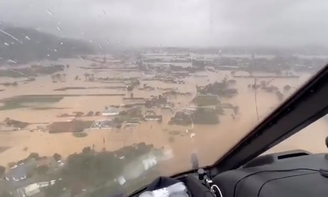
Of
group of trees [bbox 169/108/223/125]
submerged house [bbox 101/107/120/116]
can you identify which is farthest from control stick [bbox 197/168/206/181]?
submerged house [bbox 101/107/120/116]

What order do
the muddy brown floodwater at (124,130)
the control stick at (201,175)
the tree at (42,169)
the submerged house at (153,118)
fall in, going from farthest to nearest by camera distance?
the submerged house at (153,118), the tree at (42,169), the muddy brown floodwater at (124,130), the control stick at (201,175)

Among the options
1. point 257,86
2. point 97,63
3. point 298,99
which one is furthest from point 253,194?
point 97,63

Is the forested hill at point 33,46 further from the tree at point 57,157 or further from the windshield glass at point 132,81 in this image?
the tree at point 57,157

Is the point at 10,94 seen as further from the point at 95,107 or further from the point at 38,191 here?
the point at 38,191

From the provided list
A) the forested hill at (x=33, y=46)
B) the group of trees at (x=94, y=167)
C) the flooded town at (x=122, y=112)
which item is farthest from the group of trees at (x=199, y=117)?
the forested hill at (x=33, y=46)

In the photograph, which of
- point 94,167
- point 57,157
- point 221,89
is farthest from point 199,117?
point 57,157

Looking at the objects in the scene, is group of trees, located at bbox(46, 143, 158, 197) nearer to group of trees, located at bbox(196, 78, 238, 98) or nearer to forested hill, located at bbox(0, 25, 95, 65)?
group of trees, located at bbox(196, 78, 238, 98)

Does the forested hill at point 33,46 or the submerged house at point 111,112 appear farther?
the submerged house at point 111,112
